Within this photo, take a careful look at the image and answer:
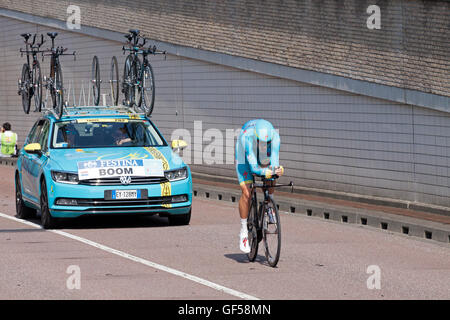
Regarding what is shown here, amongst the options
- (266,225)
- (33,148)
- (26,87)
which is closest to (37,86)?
(26,87)

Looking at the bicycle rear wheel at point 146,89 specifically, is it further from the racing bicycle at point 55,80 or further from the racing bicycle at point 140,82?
the racing bicycle at point 55,80

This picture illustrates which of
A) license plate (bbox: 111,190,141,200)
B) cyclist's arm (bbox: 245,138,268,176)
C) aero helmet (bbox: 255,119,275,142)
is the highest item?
aero helmet (bbox: 255,119,275,142)

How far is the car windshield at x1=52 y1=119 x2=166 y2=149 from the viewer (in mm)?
16109

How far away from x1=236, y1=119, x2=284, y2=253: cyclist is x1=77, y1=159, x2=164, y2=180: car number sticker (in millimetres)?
3306

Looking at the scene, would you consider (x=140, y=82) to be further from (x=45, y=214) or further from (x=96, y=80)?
(x=45, y=214)

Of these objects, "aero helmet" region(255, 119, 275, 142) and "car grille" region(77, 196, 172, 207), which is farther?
"car grille" region(77, 196, 172, 207)

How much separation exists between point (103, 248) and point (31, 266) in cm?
160

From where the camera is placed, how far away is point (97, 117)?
54.4ft

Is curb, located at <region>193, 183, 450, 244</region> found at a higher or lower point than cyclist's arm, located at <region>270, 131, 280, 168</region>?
lower

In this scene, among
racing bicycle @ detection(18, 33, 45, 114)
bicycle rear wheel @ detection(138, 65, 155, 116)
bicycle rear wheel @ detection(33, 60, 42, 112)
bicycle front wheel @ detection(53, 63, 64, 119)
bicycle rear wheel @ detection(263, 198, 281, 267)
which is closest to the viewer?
bicycle rear wheel @ detection(263, 198, 281, 267)

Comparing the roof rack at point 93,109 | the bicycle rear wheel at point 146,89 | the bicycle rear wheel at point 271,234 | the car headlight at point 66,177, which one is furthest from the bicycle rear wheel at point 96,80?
the bicycle rear wheel at point 271,234

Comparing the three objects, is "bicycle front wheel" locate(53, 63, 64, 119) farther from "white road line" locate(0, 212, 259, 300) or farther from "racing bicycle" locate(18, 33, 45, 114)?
"white road line" locate(0, 212, 259, 300)

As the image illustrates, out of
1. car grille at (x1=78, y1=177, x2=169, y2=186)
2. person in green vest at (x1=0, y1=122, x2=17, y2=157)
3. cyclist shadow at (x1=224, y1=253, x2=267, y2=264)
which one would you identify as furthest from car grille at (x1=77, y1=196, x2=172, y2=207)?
person in green vest at (x1=0, y1=122, x2=17, y2=157)

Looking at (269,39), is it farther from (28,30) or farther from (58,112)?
(28,30)
